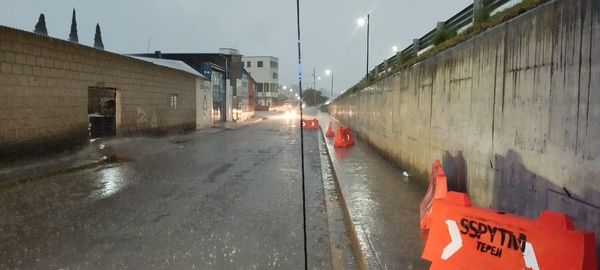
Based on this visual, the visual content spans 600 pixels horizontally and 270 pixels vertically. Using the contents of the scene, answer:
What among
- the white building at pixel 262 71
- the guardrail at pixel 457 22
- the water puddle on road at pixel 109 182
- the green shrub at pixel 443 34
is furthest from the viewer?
the white building at pixel 262 71

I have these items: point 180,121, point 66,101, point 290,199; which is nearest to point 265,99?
point 180,121

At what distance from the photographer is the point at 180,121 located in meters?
28.4

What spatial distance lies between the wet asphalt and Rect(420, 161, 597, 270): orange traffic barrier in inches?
63.3

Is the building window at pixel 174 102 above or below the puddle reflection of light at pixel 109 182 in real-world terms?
above

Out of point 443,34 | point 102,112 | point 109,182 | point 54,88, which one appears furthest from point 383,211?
point 102,112

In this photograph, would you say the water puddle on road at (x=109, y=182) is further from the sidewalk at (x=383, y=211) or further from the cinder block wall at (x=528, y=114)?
the cinder block wall at (x=528, y=114)

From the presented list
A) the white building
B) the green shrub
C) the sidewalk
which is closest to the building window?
the sidewalk

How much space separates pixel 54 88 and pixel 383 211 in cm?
1153

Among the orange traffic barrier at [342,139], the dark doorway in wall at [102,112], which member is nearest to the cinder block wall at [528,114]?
the orange traffic barrier at [342,139]

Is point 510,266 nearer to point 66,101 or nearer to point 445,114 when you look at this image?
point 445,114

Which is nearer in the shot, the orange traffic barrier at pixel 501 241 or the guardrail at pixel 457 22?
the orange traffic barrier at pixel 501 241

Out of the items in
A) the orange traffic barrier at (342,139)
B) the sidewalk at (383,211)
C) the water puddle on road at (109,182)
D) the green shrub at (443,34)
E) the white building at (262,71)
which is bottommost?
the water puddle on road at (109,182)

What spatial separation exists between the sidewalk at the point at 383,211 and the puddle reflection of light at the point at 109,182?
14.5 ft

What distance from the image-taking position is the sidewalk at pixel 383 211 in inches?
185
